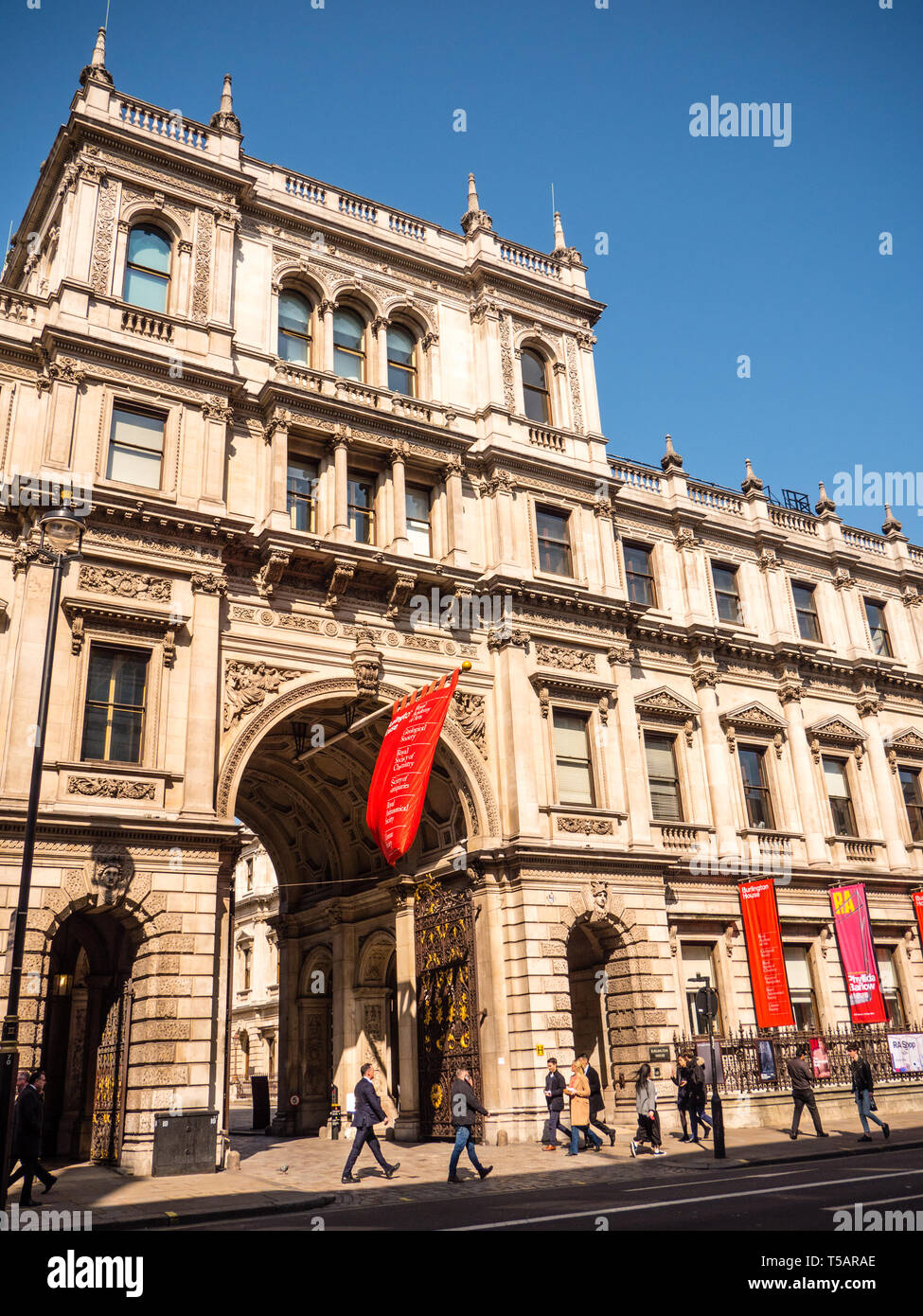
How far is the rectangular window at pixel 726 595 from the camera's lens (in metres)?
34.0

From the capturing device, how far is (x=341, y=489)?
2564 centimetres

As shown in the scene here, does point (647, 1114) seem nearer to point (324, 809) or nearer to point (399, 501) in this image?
point (324, 809)

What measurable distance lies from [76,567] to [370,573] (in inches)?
277

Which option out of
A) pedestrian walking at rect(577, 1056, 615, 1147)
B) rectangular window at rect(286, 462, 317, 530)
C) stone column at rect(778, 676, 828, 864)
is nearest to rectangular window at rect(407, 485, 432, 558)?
rectangular window at rect(286, 462, 317, 530)

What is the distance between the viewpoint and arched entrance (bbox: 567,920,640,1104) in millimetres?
25391

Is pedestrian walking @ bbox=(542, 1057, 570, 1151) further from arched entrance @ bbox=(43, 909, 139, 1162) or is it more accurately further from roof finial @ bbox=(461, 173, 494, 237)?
roof finial @ bbox=(461, 173, 494, 237)

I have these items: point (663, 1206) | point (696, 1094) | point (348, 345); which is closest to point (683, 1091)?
point (696, 1094)

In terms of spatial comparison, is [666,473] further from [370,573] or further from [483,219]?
[370,573]

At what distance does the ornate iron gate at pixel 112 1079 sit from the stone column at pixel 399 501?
11985mm

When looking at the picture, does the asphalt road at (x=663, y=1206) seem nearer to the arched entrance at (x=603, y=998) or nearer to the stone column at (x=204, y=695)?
the arched entrance at (x=603, y=998)

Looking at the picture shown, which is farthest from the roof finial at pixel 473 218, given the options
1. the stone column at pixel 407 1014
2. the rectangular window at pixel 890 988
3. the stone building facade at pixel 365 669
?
the rectangular window at pixel 890 988

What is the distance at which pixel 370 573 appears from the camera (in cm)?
2536

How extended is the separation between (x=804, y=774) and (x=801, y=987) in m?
6.56

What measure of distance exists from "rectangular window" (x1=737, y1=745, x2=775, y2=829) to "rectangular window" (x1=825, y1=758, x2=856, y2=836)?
2.94 m
